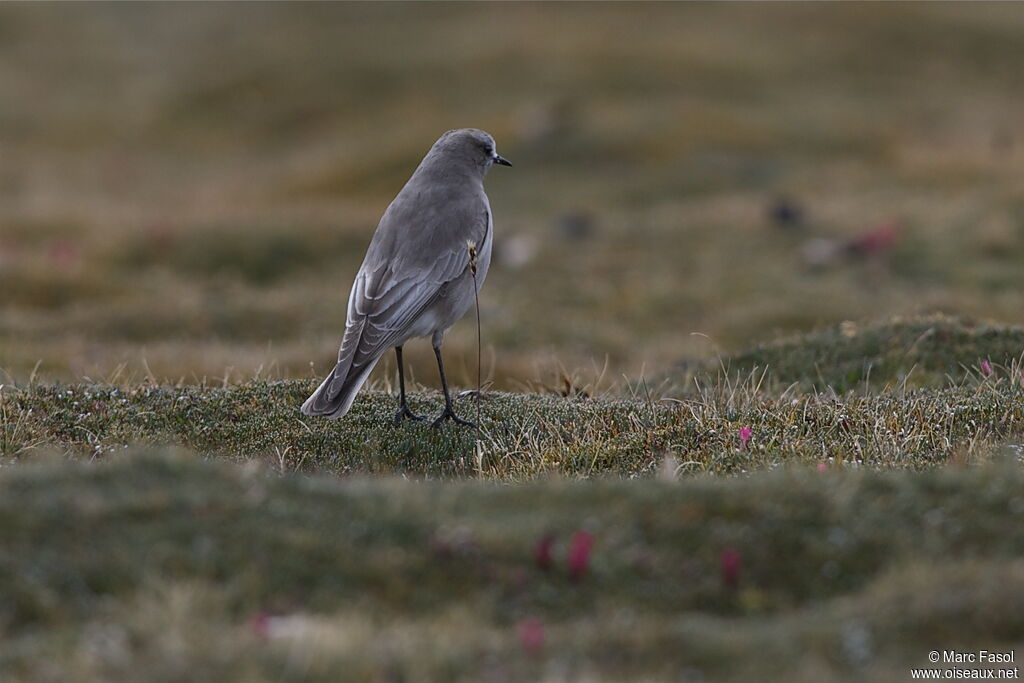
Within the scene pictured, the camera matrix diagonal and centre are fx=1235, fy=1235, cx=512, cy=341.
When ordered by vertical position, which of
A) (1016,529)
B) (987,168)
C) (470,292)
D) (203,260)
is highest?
(987,168)

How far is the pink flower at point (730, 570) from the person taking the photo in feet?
15.9

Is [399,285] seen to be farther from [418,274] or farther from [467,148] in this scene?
[467,148]

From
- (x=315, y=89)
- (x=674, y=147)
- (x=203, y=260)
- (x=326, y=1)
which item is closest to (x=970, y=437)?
(x=203, y=260)

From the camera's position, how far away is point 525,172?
29672 millimetres

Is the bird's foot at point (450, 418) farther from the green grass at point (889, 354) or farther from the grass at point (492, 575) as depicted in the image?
the green grass at point (889, 354)

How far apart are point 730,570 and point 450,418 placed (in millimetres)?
3962

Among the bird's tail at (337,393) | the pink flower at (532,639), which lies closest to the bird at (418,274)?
the bird's tail at (337,393)

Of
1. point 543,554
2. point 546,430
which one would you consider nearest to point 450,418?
point 546,430

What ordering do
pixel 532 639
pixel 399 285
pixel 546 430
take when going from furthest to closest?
pixel 399 285 → pixel 546 430 → pixel 532 639

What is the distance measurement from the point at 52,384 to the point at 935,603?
21.6ft

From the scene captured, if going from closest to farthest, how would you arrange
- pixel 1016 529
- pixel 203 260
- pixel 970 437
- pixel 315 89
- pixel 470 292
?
pixel 1016 529 < pixel 970 437 < pixel 470 292 < pixel 203 260 < pixel 315 89

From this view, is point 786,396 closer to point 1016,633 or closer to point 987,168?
point 1016,633

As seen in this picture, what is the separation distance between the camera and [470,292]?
9148mm

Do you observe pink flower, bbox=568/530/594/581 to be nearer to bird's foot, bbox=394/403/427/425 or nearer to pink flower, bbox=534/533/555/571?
pink flower, bbox=534/533/555/571
